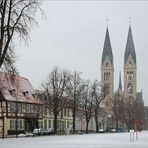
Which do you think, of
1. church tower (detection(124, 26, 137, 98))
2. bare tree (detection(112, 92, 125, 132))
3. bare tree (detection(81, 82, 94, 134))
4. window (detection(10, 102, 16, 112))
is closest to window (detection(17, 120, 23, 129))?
window (detection(10, 102, 16, 112))

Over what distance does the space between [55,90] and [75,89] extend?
23.9 feet

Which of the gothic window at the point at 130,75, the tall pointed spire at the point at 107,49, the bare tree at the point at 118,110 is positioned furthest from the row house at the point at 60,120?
the gothic window at the point at 130,75

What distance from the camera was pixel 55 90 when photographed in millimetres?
85125

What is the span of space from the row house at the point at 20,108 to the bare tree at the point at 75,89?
7.12 m

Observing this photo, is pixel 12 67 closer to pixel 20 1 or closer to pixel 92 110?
pixel 20 1

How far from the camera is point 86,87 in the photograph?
325ft

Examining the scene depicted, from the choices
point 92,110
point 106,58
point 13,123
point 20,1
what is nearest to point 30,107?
point 13,123

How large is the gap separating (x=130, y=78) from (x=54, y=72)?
108 meters

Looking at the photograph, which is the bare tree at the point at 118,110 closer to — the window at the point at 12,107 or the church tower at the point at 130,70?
the church tower at the point at 130,70

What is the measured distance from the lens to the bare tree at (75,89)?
90.1m

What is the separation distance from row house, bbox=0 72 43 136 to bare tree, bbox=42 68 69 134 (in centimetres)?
489

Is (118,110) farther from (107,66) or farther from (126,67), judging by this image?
(126,67)

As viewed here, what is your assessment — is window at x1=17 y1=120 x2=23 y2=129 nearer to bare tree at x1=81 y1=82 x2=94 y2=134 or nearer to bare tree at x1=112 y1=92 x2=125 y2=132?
bare tree at x1=81 y1=82 x2=94 y2=134

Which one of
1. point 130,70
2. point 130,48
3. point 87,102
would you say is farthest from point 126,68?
point 87,102
